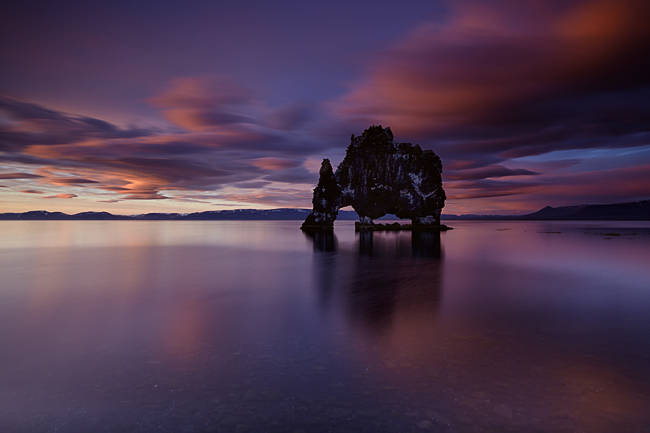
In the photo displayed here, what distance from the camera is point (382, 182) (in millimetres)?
111688

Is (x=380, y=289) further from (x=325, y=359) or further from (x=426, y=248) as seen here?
(x=426, y=248)

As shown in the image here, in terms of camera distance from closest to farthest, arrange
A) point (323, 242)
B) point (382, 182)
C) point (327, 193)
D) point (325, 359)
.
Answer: point (325, 359)
point (323, 242)
point (382, 182)
point (327, 193)

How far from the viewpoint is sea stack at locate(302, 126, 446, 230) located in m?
111

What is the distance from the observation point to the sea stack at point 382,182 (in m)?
111

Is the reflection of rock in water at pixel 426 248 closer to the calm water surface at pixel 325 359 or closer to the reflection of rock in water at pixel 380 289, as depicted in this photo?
the reflection of rock in water at pixel 380 289

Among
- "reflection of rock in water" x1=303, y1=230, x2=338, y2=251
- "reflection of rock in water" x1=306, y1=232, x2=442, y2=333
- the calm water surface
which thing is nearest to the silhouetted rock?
"reflection of rock in water" x1=303, y1=230, x2=338, y2=251

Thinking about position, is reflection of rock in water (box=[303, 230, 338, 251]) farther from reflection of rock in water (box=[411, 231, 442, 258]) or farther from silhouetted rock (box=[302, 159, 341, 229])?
silhouetted rock (box=[302, 159, 341, 229])

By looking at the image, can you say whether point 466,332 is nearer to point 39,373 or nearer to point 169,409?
point 169,409

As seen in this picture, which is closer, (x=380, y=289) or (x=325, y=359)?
(x=325, y=359)

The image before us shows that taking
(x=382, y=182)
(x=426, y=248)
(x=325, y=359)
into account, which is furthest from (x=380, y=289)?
(x=382, y=182)

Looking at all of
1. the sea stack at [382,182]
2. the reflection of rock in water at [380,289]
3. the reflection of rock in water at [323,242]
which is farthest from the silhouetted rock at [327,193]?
the reflection of rock in water at [380,289]

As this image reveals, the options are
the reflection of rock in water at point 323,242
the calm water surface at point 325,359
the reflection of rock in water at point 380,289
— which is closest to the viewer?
the calm water surface at point 325,359

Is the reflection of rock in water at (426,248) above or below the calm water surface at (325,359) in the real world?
below

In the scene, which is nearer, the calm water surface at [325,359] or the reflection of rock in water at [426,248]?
the calm water surface at [325,359]
